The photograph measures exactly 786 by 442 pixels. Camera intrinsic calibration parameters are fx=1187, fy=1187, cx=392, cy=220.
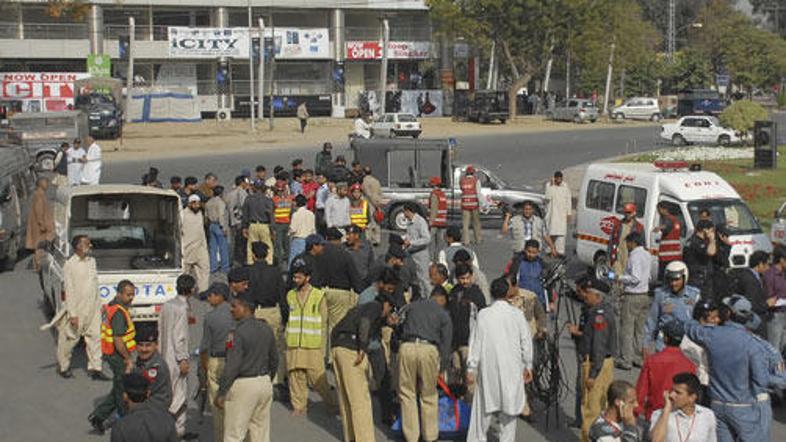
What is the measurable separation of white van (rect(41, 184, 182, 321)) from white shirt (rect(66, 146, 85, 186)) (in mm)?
8113

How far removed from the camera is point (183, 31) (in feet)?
228

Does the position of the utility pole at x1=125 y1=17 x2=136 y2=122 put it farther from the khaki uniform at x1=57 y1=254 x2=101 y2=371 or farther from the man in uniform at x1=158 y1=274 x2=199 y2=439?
the man in uniform at x1=158 y1=274 x2=199 y2=439

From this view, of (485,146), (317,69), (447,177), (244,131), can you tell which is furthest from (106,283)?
(317,69)

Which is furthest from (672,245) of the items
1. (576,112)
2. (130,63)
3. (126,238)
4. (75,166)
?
(576,112)

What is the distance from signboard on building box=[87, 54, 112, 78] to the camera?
6531cm

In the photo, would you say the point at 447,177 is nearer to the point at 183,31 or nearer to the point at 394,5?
the point at 183,31

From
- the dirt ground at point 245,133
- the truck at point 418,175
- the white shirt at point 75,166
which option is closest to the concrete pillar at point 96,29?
the dirt ground at point 245,133

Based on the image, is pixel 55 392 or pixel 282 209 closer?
pixel 55 392

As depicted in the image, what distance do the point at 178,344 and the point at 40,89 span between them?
188 feet

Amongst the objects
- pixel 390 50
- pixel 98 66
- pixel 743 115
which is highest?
pixel 390 50

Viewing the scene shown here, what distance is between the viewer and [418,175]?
86.3 feet

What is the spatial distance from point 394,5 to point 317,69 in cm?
644

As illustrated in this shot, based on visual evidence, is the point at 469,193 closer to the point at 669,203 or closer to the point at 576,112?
the point at 669,203

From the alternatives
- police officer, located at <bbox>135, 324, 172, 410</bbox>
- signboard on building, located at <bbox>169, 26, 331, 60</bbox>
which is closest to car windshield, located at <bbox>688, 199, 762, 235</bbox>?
police officer, located at <bbox>135, 324, 172, 410</bbox>
